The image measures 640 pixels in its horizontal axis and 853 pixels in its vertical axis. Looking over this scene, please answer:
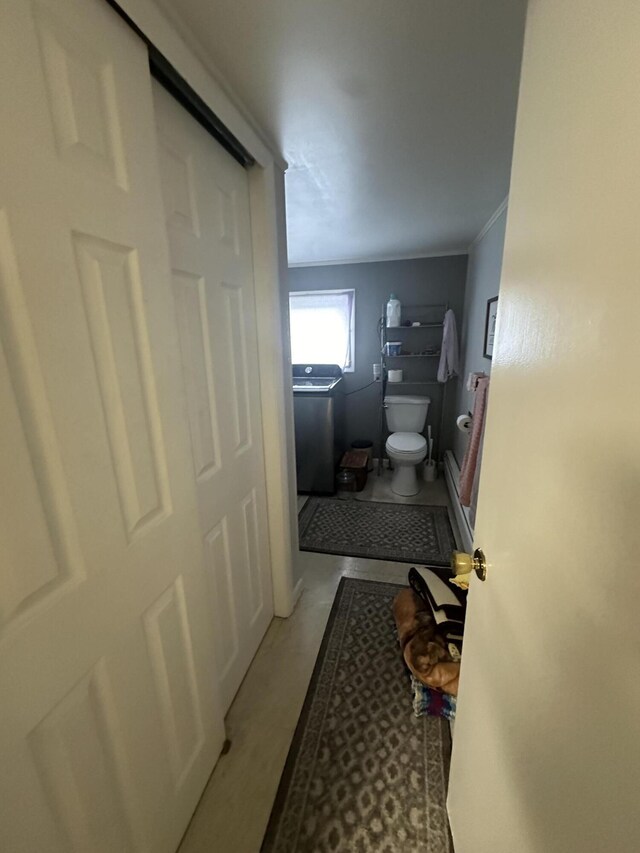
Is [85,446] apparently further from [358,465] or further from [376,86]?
[358,465]

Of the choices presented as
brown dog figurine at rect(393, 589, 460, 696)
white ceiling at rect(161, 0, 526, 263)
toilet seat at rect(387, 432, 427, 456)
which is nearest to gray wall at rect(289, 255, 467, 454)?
toilet seat at rect(387, 432, 427, 456)

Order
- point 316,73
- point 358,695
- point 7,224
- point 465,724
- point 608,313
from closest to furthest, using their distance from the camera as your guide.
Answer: point 608,313, point 7,224, point 465,724, point 316,73, point 358,695

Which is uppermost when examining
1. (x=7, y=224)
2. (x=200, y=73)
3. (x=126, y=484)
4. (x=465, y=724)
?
(x=200, y=73)

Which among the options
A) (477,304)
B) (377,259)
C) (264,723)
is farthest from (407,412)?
(264,723)

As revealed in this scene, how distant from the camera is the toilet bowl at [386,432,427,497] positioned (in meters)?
2.97

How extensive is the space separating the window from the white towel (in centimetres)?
91

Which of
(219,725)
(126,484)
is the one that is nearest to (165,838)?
(219,725)

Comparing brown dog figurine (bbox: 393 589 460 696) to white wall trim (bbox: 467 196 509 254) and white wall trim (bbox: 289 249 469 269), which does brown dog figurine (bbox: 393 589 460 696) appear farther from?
white wall trim (bbox: 289 249 469 269)

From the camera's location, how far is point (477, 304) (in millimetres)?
2650

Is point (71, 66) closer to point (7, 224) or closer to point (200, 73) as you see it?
point (7, 224)

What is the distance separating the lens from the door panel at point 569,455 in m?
0.33

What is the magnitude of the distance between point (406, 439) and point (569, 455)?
2.76 meters

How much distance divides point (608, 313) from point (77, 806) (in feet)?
3.86

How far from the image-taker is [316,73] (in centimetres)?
99
